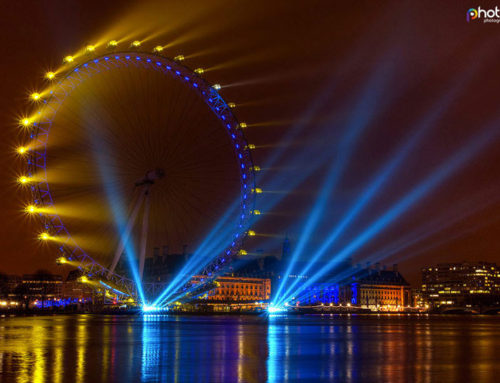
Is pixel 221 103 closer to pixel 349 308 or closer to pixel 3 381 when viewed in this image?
pixel 3 381

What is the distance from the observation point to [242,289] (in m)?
161

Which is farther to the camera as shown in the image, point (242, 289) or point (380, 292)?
point (380, 292)

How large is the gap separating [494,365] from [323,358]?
16.5ft

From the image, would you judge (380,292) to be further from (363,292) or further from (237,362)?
(237,362)

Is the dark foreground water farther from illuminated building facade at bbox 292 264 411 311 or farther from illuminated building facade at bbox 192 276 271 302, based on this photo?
illuminated building facade at bbox 292 264 411 311

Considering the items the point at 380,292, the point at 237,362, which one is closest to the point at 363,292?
the point at 380,292

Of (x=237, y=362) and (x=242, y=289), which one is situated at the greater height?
(x=242, y=289)

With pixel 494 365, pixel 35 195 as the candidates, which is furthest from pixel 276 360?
pixel 35 195

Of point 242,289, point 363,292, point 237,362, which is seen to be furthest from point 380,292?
point 237,362

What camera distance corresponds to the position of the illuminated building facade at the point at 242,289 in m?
154

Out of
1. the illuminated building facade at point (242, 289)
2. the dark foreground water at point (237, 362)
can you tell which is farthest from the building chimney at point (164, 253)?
the dark foreground water at point (237, 362)

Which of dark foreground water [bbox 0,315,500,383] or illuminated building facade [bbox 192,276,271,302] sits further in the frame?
illuminated building facade [bbox 192,276,271,302]

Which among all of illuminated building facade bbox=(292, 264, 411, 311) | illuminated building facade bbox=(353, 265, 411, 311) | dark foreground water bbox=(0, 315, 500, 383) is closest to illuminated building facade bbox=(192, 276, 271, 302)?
illuminated building facade bbox=(292, 264, 411, 311)

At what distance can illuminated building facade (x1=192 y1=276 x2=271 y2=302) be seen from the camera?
154 meters
